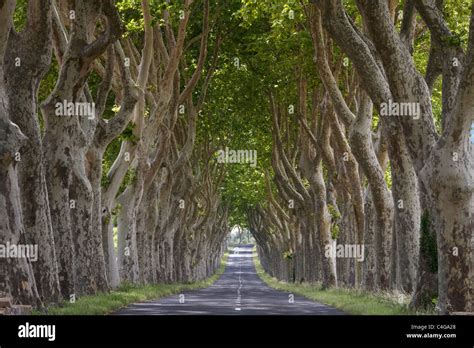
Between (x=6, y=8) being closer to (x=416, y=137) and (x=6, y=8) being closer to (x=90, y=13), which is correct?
(x=90, y=13)

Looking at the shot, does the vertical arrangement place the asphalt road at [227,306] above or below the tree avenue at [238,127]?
below

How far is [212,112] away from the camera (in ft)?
140

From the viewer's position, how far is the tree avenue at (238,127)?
15.5 m

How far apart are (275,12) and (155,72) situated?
6283 millimetres

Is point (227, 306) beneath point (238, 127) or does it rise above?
beneath

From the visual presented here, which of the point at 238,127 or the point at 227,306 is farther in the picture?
the point at 238,127

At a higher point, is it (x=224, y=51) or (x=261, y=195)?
(x=224, y=51)

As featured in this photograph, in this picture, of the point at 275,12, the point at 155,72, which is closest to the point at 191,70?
the point at 155,72

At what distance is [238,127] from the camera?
4459cm

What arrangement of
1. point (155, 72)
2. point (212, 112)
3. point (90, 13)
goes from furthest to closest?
point (212, 112) → point (155, 72) → point (90, 13)

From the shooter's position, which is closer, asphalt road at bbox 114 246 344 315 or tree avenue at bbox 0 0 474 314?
tree avenue at bbox 0 0 474 314

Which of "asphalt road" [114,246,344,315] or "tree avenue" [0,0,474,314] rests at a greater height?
"tree avenue" [0,0,474,314]

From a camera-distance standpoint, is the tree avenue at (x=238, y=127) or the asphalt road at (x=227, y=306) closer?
the tree avenue at (x=238, y=127)

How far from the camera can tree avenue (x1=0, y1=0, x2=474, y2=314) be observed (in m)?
15.5
